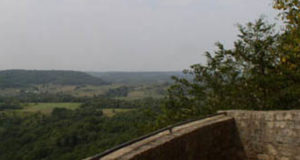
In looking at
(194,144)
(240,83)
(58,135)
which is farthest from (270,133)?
(58,135)

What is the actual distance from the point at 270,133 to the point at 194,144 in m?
1.36

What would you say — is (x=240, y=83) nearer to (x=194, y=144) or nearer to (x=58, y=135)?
(x=194, y=144)

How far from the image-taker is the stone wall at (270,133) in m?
3.68

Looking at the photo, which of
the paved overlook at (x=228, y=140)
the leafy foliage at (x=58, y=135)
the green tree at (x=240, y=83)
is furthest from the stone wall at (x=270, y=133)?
the leafy foliage at (x=58, y=135)

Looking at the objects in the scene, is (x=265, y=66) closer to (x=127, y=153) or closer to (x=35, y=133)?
(x=127, y=153)

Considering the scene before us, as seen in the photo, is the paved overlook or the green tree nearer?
the paved overlook

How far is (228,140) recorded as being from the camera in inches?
167

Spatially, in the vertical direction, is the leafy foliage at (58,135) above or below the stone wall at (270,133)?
below

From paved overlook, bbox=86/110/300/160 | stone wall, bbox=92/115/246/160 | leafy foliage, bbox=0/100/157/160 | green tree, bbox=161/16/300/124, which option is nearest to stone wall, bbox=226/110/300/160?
paved overlook, bbox=86/110/300/160

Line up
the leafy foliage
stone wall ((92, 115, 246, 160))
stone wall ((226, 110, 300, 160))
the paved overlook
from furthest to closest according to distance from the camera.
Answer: the leafy foliage < stone wall ((226, 110, 300, 160)) < the paved overlook < stone wall ((92, 115, 246, 160))

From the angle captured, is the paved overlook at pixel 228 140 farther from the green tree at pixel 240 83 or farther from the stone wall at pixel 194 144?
the green tree at pixel 240 83

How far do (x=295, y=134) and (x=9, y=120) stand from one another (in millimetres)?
77632

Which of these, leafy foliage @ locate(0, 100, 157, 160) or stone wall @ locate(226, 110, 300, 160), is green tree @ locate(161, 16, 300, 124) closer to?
stone wall @ locate(226, 110, 300, 160)

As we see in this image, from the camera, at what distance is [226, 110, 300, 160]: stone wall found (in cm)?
368
